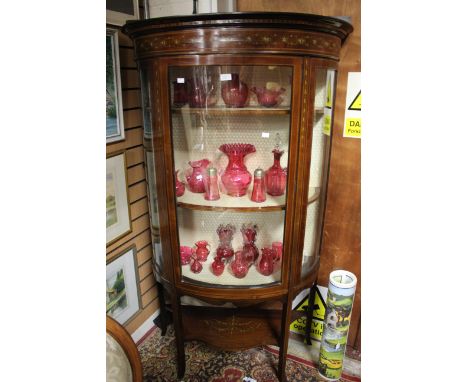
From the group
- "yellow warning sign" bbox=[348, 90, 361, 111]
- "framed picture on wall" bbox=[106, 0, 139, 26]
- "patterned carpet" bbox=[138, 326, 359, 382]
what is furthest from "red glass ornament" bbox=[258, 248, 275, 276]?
"framed picture on wall" bbox=[106, 0, 139, 26]

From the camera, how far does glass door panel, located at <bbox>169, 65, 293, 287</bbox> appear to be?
3.77ft

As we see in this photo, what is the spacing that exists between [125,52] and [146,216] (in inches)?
30.1

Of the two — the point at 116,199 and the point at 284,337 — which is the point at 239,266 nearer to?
the point at 284,337

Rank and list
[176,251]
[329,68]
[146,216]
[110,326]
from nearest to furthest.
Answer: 1. [110,326]
2. [329,68]
3. [176,251]
4. [146,216]

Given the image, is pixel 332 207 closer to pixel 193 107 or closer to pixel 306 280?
pixel 306 280

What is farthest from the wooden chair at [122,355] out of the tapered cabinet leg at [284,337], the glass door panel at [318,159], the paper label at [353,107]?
the paper label at [353,107]

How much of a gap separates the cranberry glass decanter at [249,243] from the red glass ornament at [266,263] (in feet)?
0.15

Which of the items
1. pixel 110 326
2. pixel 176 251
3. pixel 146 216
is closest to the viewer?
pixel 110 326

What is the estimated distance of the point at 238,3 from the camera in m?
1.42

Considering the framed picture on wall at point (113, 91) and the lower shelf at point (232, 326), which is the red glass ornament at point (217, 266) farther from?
the framed picture on wall at point (113, 91)

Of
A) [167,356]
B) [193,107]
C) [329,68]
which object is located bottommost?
[167,356]

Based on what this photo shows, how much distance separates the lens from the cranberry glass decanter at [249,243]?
143 cm

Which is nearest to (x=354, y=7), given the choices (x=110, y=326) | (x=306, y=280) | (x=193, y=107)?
(x=193, y=107)

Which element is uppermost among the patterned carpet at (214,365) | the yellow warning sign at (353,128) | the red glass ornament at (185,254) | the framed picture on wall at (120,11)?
the framed picture on wall at (120,11)
